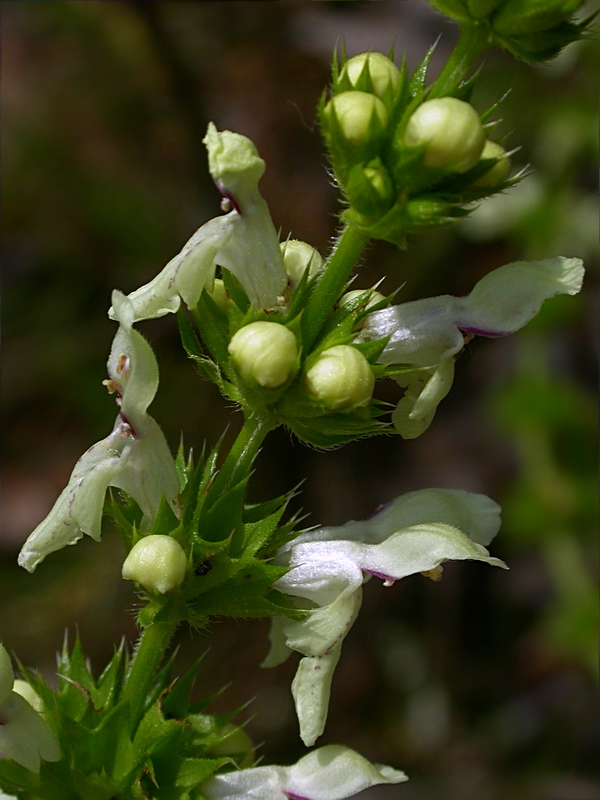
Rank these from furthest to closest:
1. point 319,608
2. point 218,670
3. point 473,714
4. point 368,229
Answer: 1. point 473,714
2. point 218,670
3. point 319,608
4. point 368,229

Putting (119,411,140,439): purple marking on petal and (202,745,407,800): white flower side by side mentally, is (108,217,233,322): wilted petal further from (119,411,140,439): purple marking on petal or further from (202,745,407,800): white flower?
(202,745,407,800): white flower

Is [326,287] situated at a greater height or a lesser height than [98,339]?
greater

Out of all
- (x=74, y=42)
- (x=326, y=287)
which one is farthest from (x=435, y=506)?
(x=74, y=42)

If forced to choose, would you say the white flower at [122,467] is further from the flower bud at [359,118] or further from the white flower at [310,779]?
the white flower at [310,779]

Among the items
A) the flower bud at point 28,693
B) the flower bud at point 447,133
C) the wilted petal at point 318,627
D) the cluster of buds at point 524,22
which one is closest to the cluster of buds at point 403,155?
the flower bud at point 447,133

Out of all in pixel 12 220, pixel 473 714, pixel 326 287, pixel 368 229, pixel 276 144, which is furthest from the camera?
pixel 276 144

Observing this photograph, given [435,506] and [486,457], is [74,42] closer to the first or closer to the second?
[486,457]
